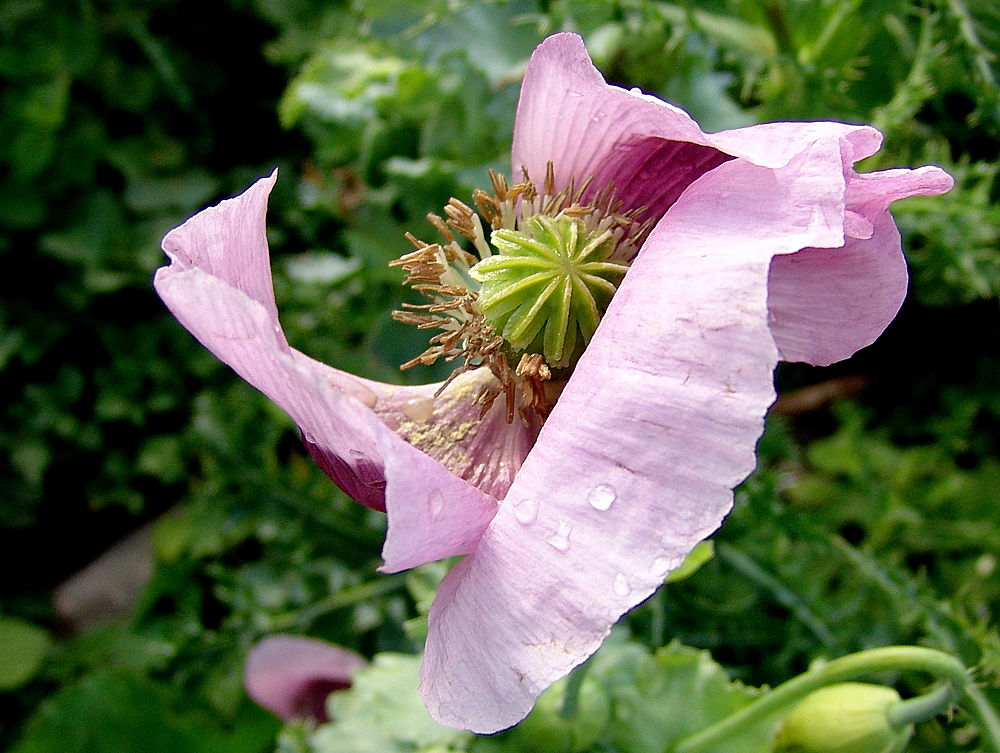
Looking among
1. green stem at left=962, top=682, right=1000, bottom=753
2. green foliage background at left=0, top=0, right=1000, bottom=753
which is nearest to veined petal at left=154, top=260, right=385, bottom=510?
green foliage background at left=0, top=0, right=1000, bottom=753

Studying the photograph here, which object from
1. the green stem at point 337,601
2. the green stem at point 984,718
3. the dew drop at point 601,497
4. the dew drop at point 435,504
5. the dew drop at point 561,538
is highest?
the dew drop at point 435,504

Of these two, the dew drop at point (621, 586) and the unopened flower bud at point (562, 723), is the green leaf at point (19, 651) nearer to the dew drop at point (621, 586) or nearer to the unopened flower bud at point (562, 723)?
the unopened flower bud at point (562, 723)

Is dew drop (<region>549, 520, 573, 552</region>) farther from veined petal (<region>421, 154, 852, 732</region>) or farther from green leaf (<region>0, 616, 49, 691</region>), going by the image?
green leaf (<region>0, 616, 49, 691</region>)

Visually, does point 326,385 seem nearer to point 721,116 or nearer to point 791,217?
point 791,217

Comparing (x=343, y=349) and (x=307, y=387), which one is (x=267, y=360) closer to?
(x=307, y=387)

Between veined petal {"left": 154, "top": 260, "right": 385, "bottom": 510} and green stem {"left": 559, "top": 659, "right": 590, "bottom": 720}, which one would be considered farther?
green stem {"left": 559, "top": 659, "right": 590, "bottom": 720}

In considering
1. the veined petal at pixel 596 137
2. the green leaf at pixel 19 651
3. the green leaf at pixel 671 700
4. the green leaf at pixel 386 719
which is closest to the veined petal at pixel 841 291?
the veined petal at pixel 596 137

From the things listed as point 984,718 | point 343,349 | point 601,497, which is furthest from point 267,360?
point 343,349
